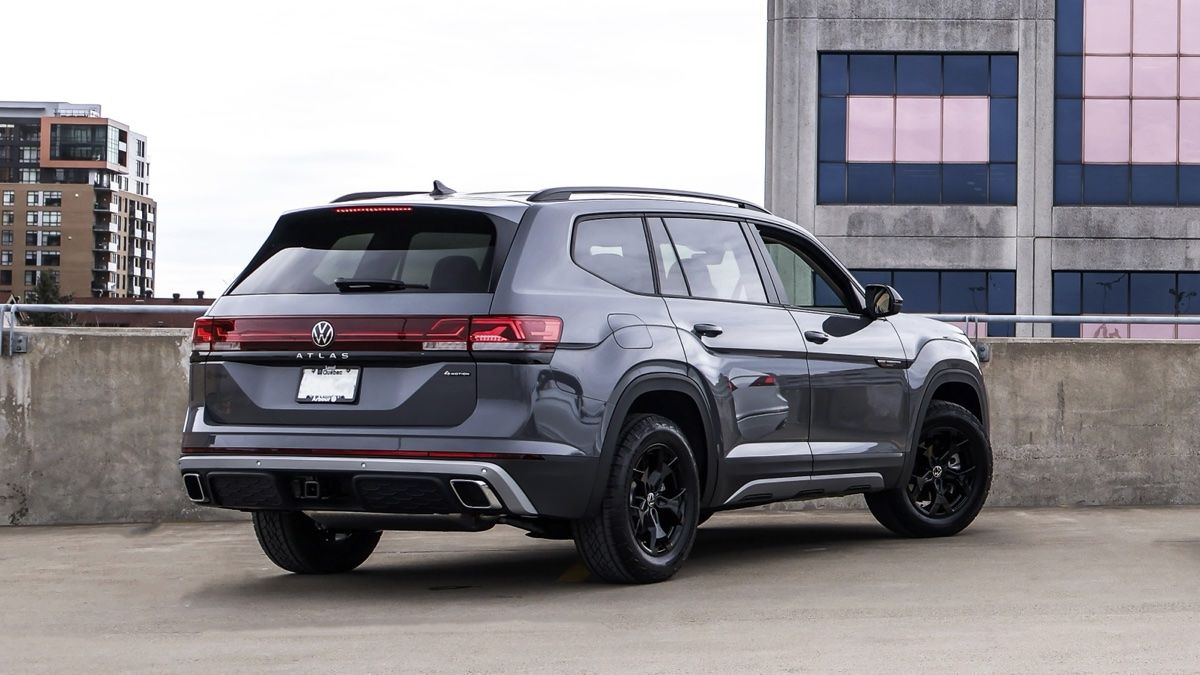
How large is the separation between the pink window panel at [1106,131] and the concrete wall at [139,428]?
119 feet

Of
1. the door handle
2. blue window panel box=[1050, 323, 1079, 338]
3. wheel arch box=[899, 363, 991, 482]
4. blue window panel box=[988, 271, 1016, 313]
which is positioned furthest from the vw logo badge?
blue window panel box=[988, 271, 1016, 313]

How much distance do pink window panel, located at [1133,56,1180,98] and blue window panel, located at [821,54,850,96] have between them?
7531 millimetres

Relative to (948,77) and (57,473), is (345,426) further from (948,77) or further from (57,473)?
(948,77)

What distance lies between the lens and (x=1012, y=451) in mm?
12289

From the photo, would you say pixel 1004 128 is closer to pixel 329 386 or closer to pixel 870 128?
pixel 870 128

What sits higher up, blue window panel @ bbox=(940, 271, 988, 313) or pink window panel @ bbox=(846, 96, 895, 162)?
pink window panel @ bbox=(846, 96, 895, 162)

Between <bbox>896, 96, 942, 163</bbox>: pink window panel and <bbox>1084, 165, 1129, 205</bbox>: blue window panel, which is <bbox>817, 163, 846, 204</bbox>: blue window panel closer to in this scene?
<bbox>896, 96, 942, 163</bbox>: pink window panel

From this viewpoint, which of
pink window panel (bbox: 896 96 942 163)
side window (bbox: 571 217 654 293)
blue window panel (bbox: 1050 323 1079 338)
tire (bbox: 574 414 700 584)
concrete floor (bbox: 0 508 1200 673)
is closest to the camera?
concrete floor (bbox: 0 508 1200 673)

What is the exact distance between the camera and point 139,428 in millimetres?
11359

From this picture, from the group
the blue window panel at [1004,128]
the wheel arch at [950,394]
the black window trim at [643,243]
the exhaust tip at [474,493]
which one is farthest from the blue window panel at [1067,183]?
the exhaust tip at [474,493]

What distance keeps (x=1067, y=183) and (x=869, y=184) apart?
532cm

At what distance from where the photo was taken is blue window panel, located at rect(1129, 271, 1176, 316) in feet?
155

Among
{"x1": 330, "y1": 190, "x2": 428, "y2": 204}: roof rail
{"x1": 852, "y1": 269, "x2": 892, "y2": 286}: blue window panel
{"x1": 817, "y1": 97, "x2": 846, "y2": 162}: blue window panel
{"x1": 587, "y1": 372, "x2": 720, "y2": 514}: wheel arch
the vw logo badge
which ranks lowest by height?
{"x1": 587, "y1": 372, "x2": 720, "y2": 514}: wheel arch

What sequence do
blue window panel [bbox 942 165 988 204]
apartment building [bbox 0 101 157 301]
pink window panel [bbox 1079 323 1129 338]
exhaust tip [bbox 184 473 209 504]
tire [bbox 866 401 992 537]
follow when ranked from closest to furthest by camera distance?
1. exhaust tip [bbox 184 473 209 504]
2. tire [bbox 866 401 992 537]
3. pink window panel [bbox 1079 323 1129 338]
4. blue window panel [bbox 942 165 988 204]
5. apartment building [bbox 0 101 157 301]
